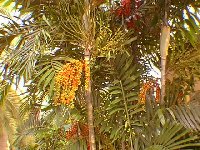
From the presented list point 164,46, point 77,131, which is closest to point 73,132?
point 77,131

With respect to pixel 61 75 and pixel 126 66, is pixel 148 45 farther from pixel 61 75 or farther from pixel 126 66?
pixel 61 75

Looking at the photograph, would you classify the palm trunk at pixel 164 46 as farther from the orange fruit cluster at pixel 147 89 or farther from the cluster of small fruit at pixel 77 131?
the cluster of small fruit at pixel 77 131

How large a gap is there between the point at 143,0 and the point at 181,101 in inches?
31.5

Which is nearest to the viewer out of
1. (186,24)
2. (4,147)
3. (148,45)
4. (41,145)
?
(186,24)

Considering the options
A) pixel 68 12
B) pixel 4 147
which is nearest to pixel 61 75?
pixel 68 12

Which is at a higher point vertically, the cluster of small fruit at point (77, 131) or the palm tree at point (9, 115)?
the palm tree at point (9, 115)

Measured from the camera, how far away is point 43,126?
9.68 feet

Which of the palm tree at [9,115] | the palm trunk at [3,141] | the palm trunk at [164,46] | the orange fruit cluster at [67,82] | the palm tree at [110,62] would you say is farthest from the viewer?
the palm trunk at [3,141]

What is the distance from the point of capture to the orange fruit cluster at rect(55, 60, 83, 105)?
199 cm

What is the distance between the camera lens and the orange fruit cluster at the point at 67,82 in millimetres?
1994

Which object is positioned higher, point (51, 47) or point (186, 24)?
point (186, 24)

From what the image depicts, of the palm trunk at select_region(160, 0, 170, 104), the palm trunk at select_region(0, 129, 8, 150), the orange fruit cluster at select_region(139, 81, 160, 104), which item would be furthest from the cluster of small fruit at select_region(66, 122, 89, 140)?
the palm trunk at select_region(0, 129, 8, 150)

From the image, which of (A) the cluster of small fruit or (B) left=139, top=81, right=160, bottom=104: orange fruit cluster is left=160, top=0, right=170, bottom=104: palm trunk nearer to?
(B) left=139, top=81, right=160, bottom=104: orange fruit cluster

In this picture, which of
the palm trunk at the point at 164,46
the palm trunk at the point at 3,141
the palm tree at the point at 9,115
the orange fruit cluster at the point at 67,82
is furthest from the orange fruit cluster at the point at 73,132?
the palm trunk at the point at 3,141
